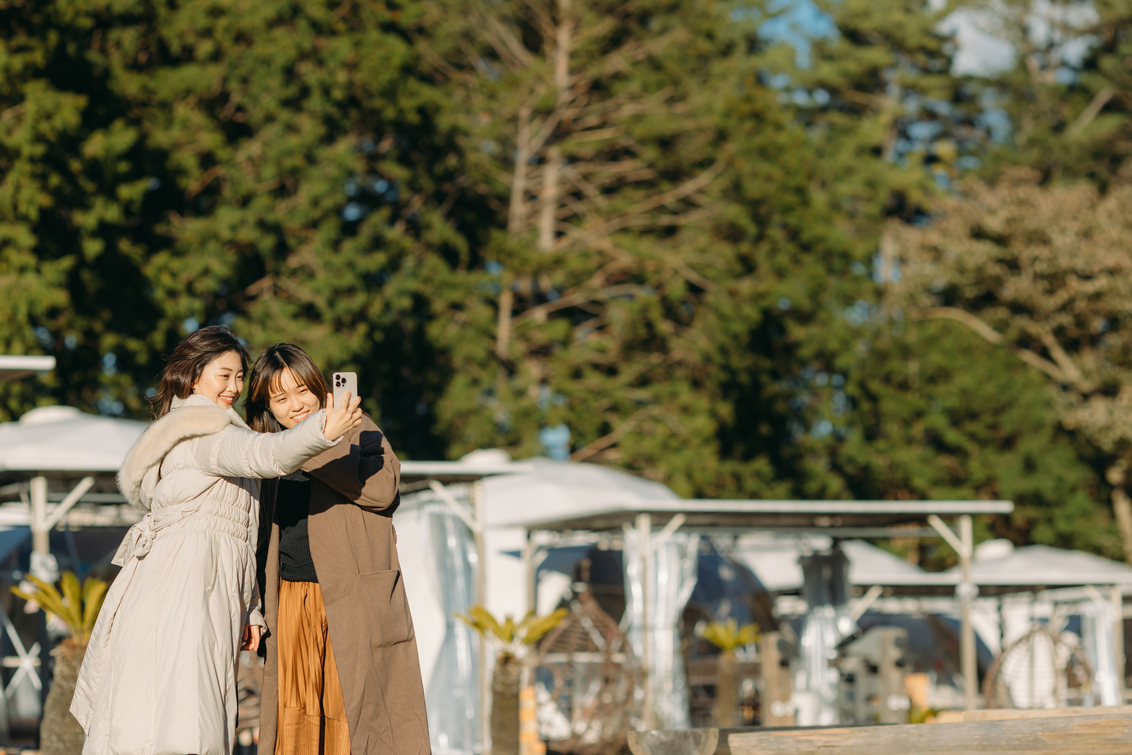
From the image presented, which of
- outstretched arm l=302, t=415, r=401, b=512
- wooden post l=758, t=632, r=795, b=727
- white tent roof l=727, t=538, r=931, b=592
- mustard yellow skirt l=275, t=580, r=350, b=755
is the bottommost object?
wooden post l=758, t=632, r=795, b=727

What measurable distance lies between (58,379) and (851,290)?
54.2ft

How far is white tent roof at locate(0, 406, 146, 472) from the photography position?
34.0 feet

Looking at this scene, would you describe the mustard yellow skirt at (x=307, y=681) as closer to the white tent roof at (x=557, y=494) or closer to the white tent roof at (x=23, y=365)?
the white tent roof at (x=23, y=365)

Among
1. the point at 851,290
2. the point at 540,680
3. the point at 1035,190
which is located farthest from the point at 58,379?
the point at 1035,190

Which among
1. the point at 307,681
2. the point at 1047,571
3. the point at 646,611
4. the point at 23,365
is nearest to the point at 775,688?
the point at 646,611

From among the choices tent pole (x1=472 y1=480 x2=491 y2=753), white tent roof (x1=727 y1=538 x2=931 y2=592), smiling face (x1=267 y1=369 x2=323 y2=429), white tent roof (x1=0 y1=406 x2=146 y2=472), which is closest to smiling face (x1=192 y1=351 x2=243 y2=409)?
smiling face (x1=267 y1=369 x2=323 y2=429)

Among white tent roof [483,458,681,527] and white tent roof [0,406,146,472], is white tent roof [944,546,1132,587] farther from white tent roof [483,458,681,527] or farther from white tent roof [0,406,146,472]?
white tent roof [0,406,146,472]

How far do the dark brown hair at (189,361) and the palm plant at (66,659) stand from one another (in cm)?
420

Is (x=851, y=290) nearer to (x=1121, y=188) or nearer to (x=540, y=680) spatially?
(x=1121, y=188)

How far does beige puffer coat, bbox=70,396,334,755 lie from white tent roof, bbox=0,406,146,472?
21.6 ft

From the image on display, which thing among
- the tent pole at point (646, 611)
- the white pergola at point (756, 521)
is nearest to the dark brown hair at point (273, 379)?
the white pergola at point (756, 521)

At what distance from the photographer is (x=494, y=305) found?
27.5 metres

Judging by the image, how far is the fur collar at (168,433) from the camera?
3.70m

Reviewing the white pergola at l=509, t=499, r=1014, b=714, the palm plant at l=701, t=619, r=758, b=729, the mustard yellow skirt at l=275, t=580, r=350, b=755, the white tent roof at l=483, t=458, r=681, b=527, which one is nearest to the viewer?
the mustard yellow skirt at l=275, t=580, r=350, b=755
